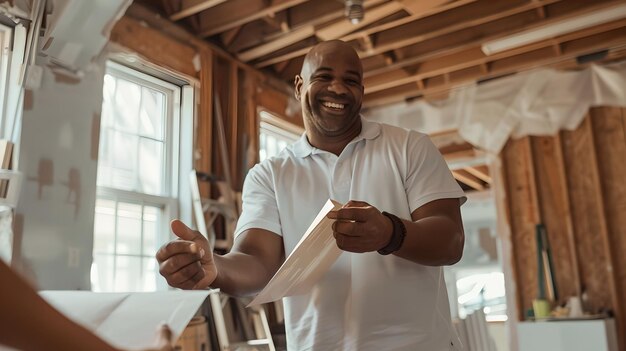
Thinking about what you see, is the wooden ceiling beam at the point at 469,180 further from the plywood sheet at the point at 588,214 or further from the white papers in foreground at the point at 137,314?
the white papers in foreground at the point at 137,314

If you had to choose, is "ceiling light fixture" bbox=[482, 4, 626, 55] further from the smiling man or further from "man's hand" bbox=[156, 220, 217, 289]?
"man's hand" bbox=[156, 220, 217, 289]

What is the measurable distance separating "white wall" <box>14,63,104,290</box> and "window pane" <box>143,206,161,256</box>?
737 mm

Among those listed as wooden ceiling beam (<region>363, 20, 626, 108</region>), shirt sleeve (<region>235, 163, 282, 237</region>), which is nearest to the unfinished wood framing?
wooden ceiling beam (<region>363, 20, 626, 108</region>)

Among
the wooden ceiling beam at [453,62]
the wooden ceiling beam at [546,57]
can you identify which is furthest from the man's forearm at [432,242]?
the wooden ceiling beam at [546,57]

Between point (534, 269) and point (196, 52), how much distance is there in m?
3.78

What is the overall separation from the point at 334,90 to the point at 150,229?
3.09 metres

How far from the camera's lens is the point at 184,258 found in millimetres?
1081

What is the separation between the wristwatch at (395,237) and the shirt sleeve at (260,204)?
1.25ft

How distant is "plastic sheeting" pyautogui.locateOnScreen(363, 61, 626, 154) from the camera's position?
5496 millimetres

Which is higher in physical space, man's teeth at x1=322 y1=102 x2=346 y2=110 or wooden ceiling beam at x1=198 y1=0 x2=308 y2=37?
wooden ceiling beam at x1=198 y1=0 x2=308 y2=37

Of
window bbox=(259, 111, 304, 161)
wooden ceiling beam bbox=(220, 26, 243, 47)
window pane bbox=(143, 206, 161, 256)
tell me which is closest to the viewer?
window pane bbox=(143, 206, 161, 256)

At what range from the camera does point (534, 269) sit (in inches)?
221

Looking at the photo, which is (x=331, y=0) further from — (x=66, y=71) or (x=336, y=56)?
(x=336, y=56)

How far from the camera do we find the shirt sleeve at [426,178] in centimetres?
137
